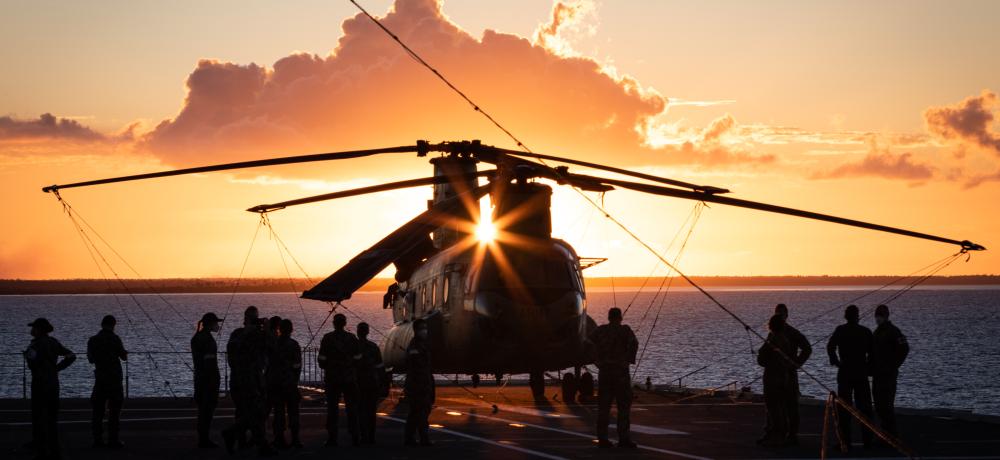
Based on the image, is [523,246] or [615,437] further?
[523,246]

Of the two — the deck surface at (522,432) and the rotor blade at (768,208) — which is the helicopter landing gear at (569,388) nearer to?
the deck surface at (522,432)

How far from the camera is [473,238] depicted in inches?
1057

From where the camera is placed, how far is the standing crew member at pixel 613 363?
2059 centimetres

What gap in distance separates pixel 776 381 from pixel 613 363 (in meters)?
2.81

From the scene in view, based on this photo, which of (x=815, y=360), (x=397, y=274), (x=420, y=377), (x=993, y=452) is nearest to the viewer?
(x=993, y=452)

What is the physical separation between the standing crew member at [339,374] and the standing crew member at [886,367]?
881 cm

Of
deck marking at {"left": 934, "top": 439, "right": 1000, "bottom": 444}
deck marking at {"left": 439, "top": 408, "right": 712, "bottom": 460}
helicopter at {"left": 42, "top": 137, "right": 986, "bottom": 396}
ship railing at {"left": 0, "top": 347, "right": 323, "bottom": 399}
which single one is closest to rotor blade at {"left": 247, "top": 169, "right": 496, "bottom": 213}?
helicopter at {"left": 42, "top": 137, "right": 986, "bottom": 396}

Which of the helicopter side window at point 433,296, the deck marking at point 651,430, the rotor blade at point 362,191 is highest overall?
the rotor blade at point 362,191

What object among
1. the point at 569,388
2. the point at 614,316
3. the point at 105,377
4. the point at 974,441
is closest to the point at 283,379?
the point at 105,377

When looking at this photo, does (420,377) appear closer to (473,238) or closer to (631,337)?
(631,337)

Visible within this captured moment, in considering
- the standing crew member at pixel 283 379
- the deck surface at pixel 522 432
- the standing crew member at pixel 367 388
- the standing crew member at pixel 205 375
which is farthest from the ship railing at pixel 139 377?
the standing crew member at pixel 283 379

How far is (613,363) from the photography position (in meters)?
20.8

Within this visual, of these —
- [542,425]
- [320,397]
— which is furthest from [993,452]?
[320,397]

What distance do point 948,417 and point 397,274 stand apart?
14.3 metres
